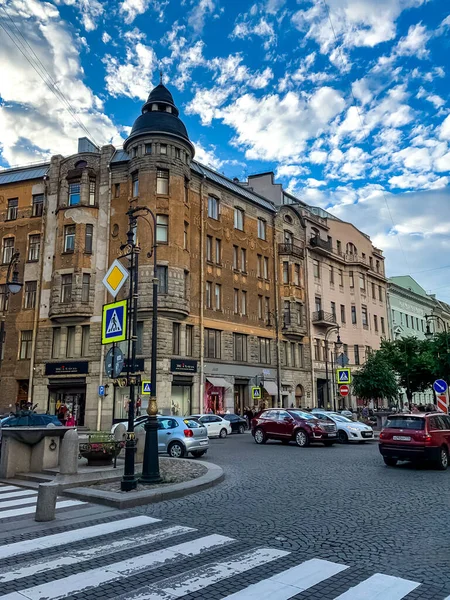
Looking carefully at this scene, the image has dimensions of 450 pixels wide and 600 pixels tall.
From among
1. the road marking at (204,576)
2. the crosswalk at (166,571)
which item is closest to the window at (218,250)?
the crosswalk at (166,571)

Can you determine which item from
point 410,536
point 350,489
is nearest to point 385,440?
point 350,489

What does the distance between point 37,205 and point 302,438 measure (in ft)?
93.5

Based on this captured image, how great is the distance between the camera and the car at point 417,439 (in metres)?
14.3

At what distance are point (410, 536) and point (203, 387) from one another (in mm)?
29663

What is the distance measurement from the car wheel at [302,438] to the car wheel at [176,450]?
6.11 metres

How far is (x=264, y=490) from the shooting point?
35.9 ft

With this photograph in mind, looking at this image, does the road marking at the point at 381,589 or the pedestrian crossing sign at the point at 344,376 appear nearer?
the road marking at the point at 381,589

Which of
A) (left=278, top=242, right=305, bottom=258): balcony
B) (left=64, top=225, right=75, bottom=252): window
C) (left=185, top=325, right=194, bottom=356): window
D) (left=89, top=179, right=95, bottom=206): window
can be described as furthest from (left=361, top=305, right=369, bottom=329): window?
(left=64, top=225, right=75, bottom=252): window

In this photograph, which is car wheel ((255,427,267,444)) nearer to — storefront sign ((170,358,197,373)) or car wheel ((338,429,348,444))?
car wheel ((338,429,348,444))

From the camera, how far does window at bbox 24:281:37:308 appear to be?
3800 centimetres

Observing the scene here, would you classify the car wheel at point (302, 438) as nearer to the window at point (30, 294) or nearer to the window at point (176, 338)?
the window at point (176, 338)

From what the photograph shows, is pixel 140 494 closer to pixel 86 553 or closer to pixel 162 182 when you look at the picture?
pixel 86 553

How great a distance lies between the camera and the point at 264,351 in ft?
143

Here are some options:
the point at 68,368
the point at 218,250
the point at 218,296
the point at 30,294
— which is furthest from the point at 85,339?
the point at 218,250
